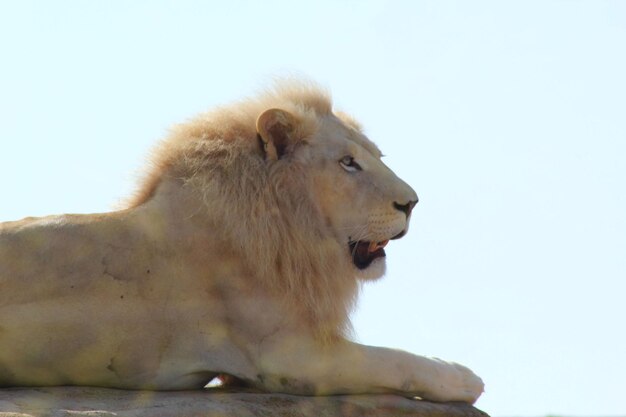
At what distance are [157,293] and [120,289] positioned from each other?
17cm

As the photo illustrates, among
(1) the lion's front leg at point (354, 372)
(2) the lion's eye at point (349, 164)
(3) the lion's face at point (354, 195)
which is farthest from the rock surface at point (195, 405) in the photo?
(2) the lion's eye at point (349, 164)

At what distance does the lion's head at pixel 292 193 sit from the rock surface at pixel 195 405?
1.58 ft

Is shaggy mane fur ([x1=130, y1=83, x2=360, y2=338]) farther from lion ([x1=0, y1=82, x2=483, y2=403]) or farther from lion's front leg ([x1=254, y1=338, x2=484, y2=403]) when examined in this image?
lion's front leg ([x1=254, y1=338, x2=484, y2=403])

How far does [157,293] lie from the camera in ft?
20.0

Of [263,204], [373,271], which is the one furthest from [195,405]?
[373,271]

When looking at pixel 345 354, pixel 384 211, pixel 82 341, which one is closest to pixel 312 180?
pixel 384 211

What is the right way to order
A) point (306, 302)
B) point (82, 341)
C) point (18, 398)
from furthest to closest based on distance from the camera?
point (306, 302) < point (82, 341) < point (18, 398)

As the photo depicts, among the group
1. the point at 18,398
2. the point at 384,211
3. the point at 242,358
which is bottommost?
the point at 18,398

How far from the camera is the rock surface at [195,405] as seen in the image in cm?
546

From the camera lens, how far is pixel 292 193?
6.55 meters

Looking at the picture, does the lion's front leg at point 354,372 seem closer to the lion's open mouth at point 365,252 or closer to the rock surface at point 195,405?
the rock surface at point 195,405

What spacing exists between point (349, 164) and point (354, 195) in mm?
166

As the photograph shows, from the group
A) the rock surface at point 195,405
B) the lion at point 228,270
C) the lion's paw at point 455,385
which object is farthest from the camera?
the lion's paw at point 455,385

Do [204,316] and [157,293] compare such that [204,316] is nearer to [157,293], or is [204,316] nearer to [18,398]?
[157,293]
